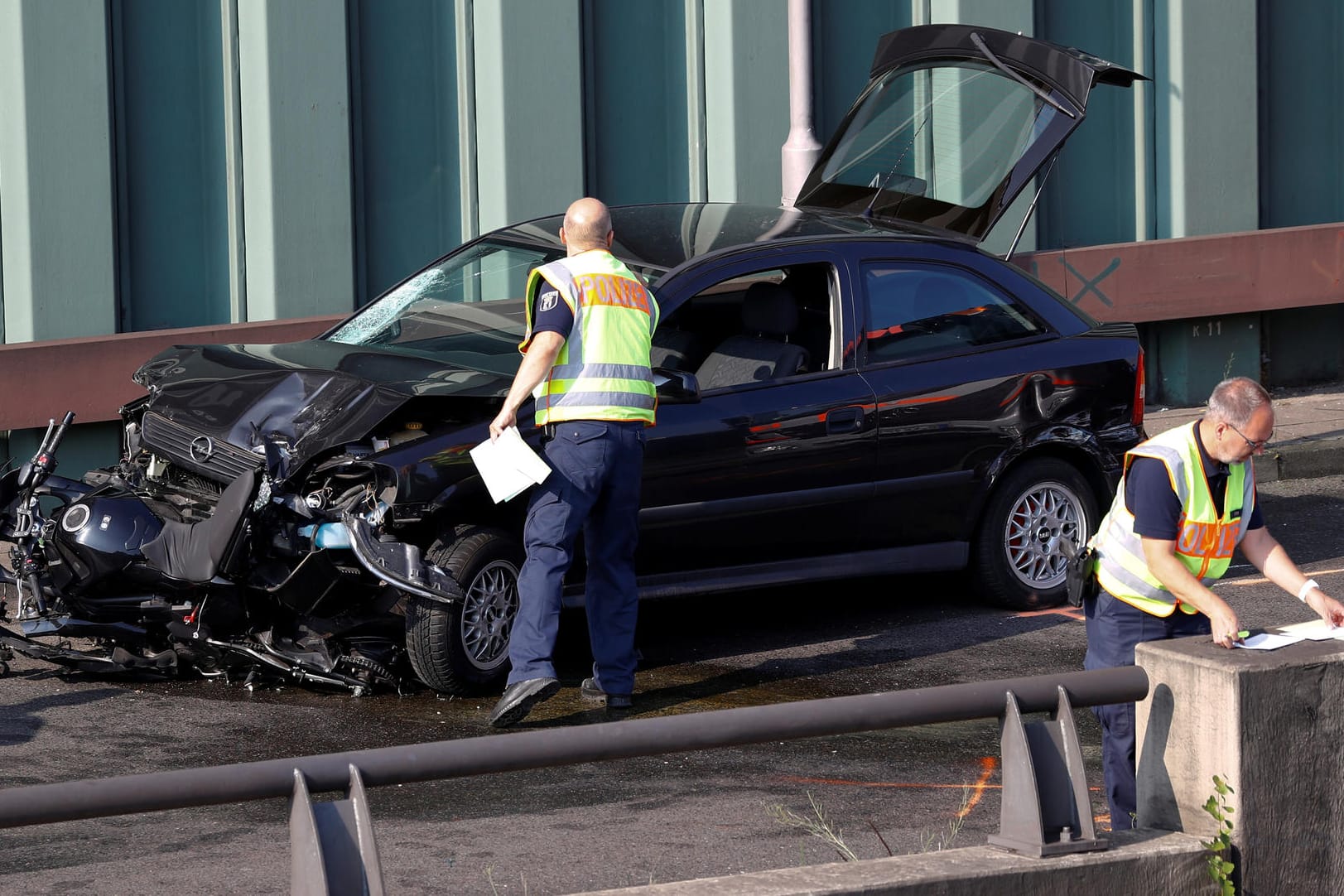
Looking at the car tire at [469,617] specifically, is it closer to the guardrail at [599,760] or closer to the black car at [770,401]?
the black car at [770,401]

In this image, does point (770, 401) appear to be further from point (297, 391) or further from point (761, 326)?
point (297, 391)

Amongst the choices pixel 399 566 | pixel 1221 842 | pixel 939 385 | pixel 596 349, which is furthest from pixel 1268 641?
pixel 939 385

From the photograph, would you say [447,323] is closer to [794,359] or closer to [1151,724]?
[794,359]

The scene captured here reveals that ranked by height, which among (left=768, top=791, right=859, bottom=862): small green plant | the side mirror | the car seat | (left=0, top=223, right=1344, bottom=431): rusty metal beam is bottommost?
(left=768, top=791, right=859, bottom=862): small green plant

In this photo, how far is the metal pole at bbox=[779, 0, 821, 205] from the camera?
38.1 feet

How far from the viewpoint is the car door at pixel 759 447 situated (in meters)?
7.98

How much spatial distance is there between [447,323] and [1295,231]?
27.3ft

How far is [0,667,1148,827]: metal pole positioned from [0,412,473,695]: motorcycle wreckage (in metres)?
3.12

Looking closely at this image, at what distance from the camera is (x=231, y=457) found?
7508 mm

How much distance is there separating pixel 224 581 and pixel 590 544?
138cm

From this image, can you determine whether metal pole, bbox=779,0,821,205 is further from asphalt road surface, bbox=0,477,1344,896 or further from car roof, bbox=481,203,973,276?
asphalt road surface, bbox=0,477,1344,896

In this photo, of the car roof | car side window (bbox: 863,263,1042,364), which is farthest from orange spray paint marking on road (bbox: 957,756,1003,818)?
the car roof

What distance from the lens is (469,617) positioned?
7512 millimetres

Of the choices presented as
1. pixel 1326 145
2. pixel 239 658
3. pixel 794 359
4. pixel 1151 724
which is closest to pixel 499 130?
pixel 794 359
